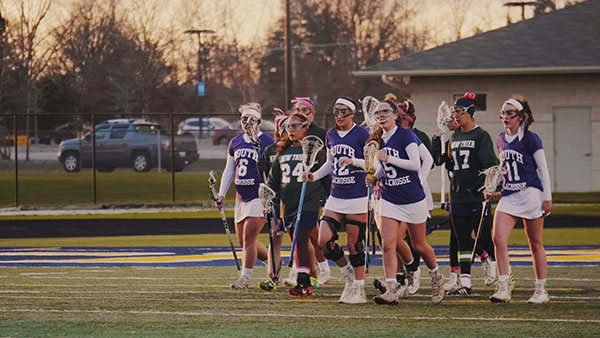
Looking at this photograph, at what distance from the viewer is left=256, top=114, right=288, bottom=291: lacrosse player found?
36.1 feet

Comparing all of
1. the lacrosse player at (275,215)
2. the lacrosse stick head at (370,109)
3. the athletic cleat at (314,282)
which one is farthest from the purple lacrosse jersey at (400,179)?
the athletic cleat at (314,282)

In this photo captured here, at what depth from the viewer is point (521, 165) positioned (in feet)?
32.8

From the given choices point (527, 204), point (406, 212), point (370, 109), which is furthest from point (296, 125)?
point (527, 204)

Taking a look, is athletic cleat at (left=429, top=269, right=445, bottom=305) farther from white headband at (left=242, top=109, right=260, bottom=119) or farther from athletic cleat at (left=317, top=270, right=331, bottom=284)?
white headband at (left=242, top=109, right=260, bottom=119)

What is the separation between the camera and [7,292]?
1088cm

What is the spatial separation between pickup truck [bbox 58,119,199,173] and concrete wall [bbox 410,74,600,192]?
7793 millimetres

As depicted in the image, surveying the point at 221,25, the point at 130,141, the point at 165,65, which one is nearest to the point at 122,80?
the point at 165,65

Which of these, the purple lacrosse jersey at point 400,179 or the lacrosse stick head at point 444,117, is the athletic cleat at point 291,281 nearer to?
the purple lacrosse jersey at point 400,179

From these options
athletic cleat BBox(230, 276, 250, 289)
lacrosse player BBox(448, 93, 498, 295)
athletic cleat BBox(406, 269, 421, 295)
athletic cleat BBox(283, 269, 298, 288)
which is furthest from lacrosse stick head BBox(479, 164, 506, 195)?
athletic cleat BBox(230, 276, 250, 289)

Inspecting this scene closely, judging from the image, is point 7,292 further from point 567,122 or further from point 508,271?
point 567,122

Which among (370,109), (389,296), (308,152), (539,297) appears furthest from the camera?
(370,109)

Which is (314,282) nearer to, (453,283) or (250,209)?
(250,209)

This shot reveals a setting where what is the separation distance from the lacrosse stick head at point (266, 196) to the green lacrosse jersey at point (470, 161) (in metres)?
1.85

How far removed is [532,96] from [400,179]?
20.6m
